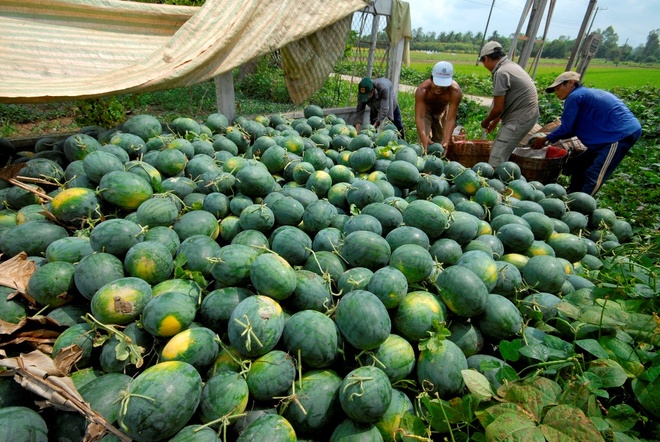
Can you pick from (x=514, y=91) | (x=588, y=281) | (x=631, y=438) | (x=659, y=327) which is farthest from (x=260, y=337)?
(x=514, y=91)

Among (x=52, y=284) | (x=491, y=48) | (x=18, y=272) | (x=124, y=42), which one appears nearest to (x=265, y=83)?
(x=491, y=48)

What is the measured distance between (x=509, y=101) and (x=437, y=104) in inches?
46.7

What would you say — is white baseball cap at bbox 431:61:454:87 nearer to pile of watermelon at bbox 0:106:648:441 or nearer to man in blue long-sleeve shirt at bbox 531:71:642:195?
man in blue long-sleeve shirt at bbox 531:71:642:195

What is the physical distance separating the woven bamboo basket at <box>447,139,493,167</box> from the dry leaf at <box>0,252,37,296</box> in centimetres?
539

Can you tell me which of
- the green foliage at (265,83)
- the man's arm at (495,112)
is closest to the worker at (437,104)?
the man's arm at (495,112)

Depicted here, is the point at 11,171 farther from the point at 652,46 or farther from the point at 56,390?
the point at 652,46

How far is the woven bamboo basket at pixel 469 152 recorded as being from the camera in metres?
5.55

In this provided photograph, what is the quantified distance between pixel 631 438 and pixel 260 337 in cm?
136

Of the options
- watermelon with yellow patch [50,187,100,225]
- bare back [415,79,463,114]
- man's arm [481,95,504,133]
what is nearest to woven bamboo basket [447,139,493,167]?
man's arm [481,95,504,133]

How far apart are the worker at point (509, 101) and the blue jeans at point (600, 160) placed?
915 mm

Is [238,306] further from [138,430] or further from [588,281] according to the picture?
[588,281]

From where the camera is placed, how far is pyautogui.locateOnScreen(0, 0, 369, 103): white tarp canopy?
9.65 ft

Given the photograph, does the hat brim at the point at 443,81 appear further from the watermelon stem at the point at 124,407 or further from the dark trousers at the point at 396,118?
the watermelon stem at the point at 124,407

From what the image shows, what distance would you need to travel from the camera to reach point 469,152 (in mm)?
5582
